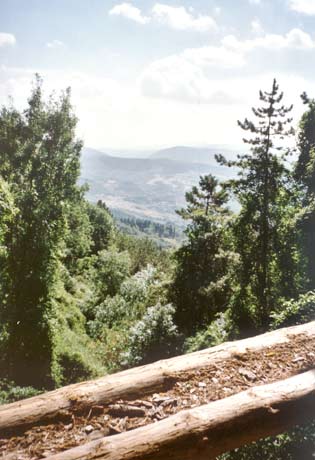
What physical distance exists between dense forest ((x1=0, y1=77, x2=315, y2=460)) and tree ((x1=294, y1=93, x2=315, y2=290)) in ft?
0.22

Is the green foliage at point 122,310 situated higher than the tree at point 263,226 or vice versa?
the tree at point 263,226

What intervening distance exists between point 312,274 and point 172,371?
1861 cm

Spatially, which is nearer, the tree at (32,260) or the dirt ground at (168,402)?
the dirt ground at (168,402)

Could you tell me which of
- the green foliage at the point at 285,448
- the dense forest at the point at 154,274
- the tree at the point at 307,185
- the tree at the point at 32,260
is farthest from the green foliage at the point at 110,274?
the green foliage at the point at 285,448

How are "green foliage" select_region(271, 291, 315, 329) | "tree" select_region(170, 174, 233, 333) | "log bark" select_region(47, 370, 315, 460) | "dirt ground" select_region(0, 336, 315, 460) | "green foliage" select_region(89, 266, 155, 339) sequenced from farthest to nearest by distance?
"green foliage" select_region(89, 266, 155, 339) → "tree" select_region(170, 174, 233, 333) → "green foliage" select_region(271, 291, 315, 329) → "dirt ground" select_region(0, 336, 315, 460) → "log bark" select_region(47, 370, 315, 460)

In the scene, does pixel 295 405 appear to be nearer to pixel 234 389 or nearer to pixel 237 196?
pixel 234 389

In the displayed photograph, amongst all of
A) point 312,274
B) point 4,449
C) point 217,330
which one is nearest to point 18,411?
point 4,449

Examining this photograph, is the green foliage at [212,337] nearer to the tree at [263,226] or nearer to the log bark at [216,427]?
the tree at [263,226]

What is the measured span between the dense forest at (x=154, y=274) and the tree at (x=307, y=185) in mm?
69

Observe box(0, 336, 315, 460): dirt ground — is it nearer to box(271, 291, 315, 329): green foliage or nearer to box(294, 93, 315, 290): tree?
box(271, 291, 315, 329): green foliage

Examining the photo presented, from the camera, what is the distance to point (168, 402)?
4363mm

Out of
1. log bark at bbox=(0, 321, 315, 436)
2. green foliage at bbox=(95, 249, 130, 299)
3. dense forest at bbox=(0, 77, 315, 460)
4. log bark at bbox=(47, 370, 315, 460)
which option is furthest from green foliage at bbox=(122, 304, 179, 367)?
log bark at bbox=(47, 370, 315, 460)

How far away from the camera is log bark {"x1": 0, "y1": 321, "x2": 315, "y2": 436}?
154 inches

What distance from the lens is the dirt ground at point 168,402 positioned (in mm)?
3693
